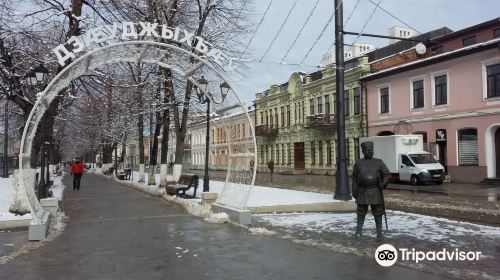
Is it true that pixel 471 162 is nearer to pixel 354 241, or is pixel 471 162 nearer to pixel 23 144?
pixel 354 241

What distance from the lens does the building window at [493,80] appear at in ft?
93.7

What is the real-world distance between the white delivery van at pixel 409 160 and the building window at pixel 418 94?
5.03 m

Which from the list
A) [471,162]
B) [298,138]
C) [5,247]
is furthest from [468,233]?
[298,138]

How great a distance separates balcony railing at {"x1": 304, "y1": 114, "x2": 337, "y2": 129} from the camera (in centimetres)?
4469

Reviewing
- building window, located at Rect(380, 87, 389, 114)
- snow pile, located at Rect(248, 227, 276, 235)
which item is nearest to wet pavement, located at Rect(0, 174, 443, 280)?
snow pile, located at Rect(248, 227, 276, 235)

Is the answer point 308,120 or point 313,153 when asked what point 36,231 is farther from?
point 313,153

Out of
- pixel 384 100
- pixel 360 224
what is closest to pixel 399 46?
pixel 384 100

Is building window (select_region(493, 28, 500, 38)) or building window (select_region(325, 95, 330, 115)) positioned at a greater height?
building window (select_region(493, 28, 500, 38))

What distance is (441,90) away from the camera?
3294 centimetres

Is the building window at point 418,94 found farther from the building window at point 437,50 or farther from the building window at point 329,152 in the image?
the building window at point 329,152

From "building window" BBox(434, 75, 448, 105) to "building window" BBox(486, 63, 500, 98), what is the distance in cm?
332

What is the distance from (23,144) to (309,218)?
665 cm

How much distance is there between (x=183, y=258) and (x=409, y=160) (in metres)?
23.3

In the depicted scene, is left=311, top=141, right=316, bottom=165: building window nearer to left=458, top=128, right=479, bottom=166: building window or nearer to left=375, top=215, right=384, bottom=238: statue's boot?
left=458, top=128, right=479, bottom=166: building window
